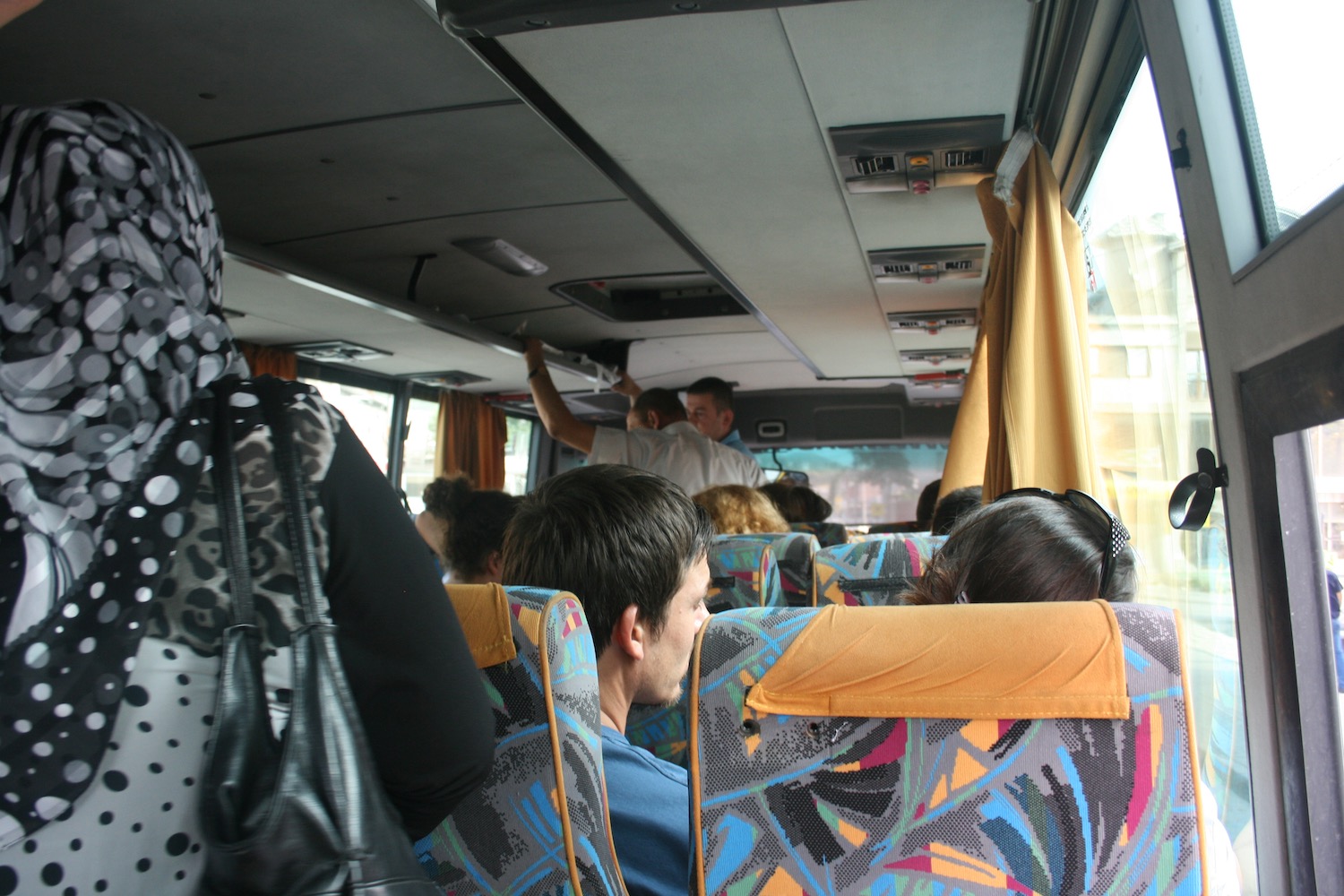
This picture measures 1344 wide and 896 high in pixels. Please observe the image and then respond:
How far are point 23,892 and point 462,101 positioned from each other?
272 cm

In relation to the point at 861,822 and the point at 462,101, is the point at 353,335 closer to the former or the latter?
the point at 462,101

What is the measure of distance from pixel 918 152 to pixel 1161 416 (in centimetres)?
111

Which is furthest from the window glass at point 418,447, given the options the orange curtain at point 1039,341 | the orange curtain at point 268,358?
the orange curtain at point 1039,341

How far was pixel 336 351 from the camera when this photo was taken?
A: 251 inches

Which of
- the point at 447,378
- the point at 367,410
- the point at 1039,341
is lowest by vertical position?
the point at 1039,341

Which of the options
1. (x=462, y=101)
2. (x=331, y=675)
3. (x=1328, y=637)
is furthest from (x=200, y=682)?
(x=462, y=101)

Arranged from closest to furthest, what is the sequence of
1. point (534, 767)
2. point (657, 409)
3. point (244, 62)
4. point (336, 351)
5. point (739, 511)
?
point (534, 767) < point (244, 62) < point (739, 511) < point (657, 409) < point (336, 351)

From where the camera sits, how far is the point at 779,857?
1.09 meters

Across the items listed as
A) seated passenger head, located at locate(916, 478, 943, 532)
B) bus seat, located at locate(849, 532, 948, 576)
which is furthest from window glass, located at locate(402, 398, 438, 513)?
bus seat, located at locate(849, 532, 948, 576)

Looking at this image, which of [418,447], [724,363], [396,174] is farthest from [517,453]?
[396,174]

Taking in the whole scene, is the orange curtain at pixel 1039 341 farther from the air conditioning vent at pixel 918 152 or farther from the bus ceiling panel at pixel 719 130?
the bus ceiling panel at pixel 719 130

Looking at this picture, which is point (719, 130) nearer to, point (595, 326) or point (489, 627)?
point (489, 627)

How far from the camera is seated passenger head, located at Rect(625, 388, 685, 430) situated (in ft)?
18.5

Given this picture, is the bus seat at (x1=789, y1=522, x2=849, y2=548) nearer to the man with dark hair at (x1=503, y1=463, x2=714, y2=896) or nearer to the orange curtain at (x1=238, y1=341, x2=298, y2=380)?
the man with dark hair at (x1=503, y1=463, x2=714, y2=896)
